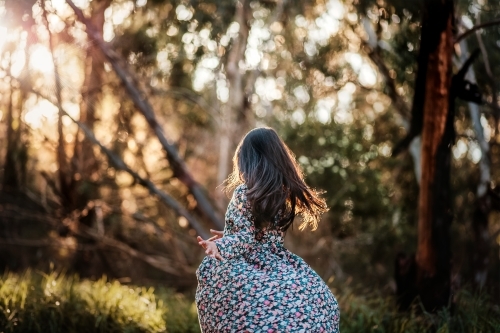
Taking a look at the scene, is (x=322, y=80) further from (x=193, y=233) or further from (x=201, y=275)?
(x=201, y=275)

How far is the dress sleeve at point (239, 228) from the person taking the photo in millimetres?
4320

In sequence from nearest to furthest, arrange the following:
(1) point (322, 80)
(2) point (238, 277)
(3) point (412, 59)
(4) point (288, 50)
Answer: (2) point (238, 277)
(3) point (412, 59)
(1) point (322, 80)
(4) point (288, 50)

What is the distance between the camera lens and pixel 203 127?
681 inches

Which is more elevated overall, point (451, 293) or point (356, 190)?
point (356, 190)

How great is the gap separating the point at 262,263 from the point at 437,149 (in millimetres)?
3493

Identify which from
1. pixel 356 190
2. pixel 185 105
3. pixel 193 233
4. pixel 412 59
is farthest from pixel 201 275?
pixel 185 105

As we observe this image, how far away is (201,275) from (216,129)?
12.9 m

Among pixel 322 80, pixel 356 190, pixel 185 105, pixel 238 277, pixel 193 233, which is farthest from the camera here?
pixel 185 105

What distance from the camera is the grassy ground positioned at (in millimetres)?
6574

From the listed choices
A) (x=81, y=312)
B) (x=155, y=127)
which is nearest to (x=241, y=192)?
(x=81, y=312)

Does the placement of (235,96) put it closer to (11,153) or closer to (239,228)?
(11,153)

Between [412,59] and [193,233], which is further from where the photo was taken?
[193,233]

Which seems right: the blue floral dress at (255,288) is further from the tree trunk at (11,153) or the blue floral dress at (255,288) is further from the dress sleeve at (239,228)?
the tree trunk at (11,153)

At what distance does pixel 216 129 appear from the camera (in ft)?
56.5
